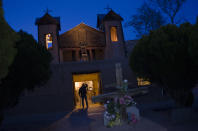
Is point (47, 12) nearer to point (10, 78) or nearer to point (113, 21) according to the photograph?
point (113, 21)

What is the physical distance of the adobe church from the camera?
433 inches

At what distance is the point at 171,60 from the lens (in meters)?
6.82

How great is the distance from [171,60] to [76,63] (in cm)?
705

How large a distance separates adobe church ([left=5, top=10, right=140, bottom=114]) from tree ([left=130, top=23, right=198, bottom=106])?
2.57m

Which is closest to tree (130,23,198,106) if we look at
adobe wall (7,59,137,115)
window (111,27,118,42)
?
adobe wall (7,59,137,115)

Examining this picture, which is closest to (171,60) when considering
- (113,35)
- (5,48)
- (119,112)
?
(119,112)

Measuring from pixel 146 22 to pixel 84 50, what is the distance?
343 inches

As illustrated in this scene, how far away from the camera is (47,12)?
1798 centimetres

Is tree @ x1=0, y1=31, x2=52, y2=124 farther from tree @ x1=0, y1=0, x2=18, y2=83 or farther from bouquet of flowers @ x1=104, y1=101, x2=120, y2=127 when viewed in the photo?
bouquet of flowers @ x1=104, y1=101, x2=120, y2=127

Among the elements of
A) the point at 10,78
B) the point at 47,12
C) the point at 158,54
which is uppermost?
the point at 47,12

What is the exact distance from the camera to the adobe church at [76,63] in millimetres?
10992

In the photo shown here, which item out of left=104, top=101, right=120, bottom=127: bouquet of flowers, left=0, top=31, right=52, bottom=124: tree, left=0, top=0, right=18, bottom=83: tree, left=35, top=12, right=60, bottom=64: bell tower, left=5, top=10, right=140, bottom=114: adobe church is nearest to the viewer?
left=0, top=0, right=18, bottom=83: tree

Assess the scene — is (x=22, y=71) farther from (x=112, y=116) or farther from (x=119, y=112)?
(x=119, y=112)

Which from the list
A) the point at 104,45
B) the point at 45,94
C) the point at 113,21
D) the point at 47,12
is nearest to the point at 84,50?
the point at 104,45
